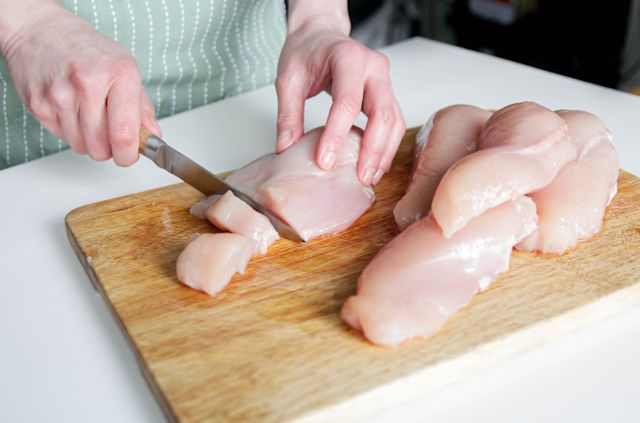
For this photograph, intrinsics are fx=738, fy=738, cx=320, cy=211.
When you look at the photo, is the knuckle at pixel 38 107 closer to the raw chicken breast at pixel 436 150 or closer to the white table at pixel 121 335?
the white table at pixel 121 335

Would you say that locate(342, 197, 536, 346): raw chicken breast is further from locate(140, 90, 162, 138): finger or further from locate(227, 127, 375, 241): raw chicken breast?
locate(140, 90, 162, 138): finger

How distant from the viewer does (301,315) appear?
137 cm

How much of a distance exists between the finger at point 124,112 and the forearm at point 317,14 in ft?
2.08

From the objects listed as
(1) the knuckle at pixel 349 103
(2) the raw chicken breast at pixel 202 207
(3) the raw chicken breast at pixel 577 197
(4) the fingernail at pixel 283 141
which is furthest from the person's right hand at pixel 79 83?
(3) the raw chicken breast at pixel 577 197

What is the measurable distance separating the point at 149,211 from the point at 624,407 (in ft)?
3.58

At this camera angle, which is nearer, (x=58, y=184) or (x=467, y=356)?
(x=467, y=356)

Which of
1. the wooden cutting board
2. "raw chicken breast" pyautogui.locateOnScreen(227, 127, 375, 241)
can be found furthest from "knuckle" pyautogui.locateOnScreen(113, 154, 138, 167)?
"raw chicken breast" pyautogui.locateOnScreen(227, 127, 375, 241)

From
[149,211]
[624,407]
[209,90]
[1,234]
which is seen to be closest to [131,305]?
[149,211]

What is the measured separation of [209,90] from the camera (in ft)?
7.80

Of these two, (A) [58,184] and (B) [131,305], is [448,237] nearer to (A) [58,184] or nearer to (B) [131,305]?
(B) [131,305]

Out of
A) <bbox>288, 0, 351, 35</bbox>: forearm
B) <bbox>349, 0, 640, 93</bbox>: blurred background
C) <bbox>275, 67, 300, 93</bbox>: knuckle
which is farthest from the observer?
<bbox>349, 0, 640, 93</bbox>: blurred background

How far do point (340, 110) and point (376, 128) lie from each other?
102 millimetres

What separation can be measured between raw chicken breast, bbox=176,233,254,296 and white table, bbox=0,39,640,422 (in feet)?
0.59

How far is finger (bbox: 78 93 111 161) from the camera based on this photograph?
156 centimetres
